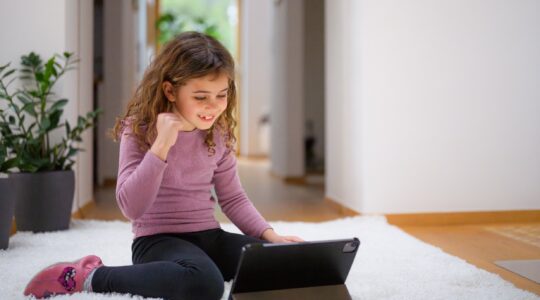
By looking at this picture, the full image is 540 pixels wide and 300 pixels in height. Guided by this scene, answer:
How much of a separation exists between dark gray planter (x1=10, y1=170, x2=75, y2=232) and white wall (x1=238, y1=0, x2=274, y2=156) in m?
5.81

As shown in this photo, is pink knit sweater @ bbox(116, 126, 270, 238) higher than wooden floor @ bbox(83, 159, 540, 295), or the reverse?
pink knit sweater @ bbox(116, 126, 270, 238)

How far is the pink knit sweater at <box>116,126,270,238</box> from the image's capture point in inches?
52.1

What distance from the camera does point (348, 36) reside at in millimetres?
2836

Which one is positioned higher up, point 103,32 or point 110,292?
A: point 103,32

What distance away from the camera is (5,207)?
1925mm

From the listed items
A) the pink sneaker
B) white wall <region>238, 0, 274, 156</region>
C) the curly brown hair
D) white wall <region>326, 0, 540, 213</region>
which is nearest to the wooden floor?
white wall <region>326, 0, 540, 213</region>

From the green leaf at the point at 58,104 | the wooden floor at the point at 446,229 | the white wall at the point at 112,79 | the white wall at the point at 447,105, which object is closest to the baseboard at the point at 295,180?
the wooden floor at the point at 446,229

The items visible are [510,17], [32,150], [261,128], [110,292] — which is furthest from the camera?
[261,128]

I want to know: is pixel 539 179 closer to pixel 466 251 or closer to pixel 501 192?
pixel 501 192

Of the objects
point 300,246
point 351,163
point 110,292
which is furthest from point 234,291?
point 351,163

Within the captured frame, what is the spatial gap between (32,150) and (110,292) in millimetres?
1272

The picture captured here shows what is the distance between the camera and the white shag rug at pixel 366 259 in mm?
1408

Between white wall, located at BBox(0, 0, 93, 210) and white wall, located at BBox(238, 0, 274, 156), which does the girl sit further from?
white wall, located at BBox(238, 0, 274, 156)

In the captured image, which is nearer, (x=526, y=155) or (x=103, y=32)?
(x=526, y=155)
